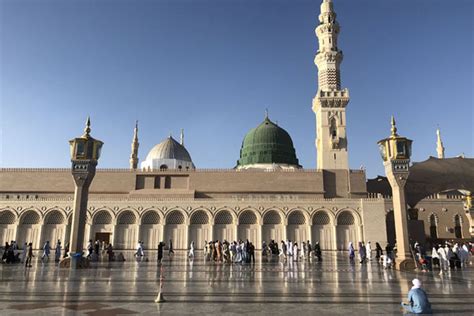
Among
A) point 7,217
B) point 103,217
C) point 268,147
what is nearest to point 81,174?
point 103,217

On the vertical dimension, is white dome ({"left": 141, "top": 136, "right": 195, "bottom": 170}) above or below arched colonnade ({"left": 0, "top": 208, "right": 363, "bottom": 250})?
above

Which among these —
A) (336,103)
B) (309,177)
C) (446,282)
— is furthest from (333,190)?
(446,282)

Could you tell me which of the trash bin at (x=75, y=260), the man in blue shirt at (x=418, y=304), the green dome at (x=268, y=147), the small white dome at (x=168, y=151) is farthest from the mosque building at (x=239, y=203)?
the man in blue shirt at (x=418, y=304)

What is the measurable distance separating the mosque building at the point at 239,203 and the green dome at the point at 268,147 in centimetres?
741

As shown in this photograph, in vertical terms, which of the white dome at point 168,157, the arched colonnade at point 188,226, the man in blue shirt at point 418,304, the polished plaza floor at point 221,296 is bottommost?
the polished plaza floor at point 221,296

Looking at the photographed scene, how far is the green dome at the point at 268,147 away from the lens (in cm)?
4556

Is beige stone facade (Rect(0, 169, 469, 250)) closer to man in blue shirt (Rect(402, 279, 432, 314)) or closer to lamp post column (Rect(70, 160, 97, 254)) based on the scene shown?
lamp post column (Rect(70, 160, 97, 254))

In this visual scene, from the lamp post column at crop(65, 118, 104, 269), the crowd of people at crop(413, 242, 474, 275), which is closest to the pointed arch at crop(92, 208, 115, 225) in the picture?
the lamp post column at crop(65, 118, 104, 269)

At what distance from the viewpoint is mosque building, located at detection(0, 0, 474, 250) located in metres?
31.0

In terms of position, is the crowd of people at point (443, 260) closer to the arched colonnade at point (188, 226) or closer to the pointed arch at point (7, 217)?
the arched colonnade at point (188, 226)

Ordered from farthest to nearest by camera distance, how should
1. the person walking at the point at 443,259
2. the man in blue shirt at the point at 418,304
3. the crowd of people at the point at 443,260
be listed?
1. the person walking at the point at 443,259
2. the crowd of people at the point at 443,260
3. the man in blue shirt at the point at 418,304

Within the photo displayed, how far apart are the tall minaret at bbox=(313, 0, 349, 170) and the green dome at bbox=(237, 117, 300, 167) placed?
22.6ft

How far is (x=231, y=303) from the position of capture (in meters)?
6.07

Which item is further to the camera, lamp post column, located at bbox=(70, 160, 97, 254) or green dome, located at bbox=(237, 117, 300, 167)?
green dome, located at bbox=(237, 117, 300, 167)
